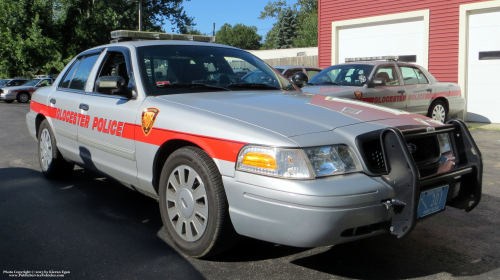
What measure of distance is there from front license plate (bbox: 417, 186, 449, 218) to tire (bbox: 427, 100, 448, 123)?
7.57m

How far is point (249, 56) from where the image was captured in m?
4.76

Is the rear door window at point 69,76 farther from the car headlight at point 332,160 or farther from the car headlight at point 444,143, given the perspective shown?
the car headlight at point 444,143

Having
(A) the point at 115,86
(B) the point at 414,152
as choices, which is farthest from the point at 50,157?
(B) the point at 414,152

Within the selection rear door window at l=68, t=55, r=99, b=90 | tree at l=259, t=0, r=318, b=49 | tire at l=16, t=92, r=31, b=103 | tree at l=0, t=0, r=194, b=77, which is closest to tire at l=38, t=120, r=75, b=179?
rear door window at l=68, t=55, r=99, b=90

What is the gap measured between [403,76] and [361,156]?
7398 millimetres

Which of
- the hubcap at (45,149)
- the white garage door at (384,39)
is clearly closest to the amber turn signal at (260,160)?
the hubcap at (45,149)

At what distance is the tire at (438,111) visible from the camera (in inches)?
401

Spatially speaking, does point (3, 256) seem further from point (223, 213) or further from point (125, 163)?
point (223, 213)

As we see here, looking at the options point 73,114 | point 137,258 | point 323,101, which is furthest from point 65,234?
point 323,101

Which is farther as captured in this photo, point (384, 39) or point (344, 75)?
point (384, 39)

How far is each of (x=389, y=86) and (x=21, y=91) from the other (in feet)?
70.9

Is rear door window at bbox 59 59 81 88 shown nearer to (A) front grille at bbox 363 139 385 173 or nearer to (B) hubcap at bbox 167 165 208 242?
(B) hubcap at bbox 167 165 208 242

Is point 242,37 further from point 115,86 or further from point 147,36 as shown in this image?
point 115,86

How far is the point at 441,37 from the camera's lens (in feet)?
42.9
